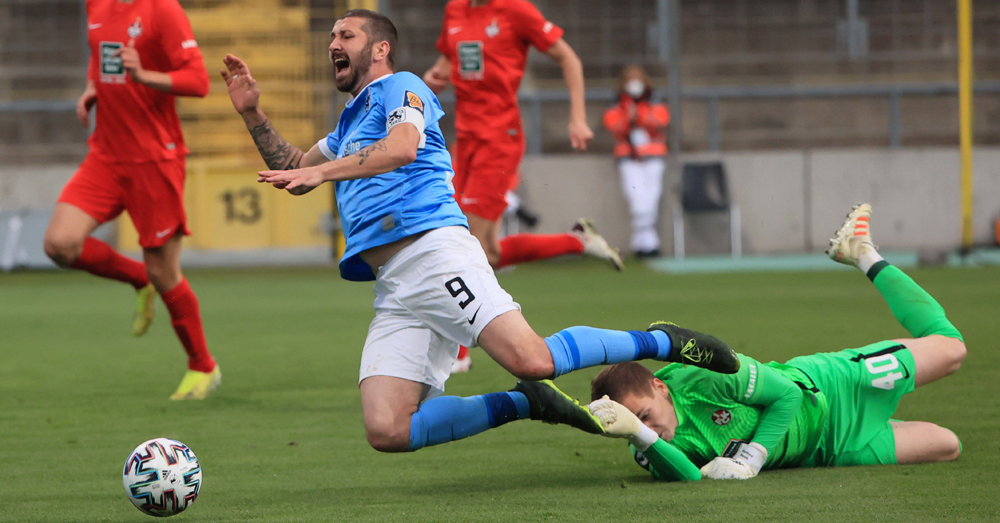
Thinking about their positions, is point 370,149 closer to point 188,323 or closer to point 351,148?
point 351,148

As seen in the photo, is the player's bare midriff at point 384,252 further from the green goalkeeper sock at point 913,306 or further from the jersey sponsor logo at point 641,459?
the green goalkeeper sock at point 913,306

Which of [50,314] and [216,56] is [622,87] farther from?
[50,314]

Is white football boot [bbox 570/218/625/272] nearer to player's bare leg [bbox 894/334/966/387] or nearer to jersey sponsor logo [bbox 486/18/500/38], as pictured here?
jersey sponsor logo [bbox 486/18/500/38]

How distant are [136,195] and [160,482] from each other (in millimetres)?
2563

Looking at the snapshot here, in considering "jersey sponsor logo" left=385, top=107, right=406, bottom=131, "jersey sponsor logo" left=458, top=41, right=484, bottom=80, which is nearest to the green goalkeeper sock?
"jersey sponsor logo" left=385, top=107, right=406, bottom=131

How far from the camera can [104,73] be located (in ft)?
17.9

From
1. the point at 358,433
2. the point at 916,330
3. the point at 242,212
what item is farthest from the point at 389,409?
the point at 242,212

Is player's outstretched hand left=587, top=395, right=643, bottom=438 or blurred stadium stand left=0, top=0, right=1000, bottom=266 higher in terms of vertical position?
blurred stadium stand left=0, top=0, right=1000, bottom=266

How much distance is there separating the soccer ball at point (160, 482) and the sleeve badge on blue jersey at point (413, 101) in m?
1.25

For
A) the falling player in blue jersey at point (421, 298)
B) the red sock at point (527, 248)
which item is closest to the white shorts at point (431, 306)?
the falling player in blue jersey at point (421, 298)

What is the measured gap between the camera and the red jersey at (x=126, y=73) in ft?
17.8

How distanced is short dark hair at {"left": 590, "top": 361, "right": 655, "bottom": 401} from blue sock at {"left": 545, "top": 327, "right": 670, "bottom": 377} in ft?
0.22

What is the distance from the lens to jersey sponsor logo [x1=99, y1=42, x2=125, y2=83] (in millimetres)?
5410

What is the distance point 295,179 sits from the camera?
3.15m
